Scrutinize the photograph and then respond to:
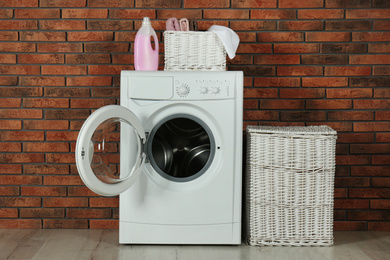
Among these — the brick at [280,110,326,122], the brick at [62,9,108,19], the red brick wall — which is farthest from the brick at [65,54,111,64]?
the brick at [280,110,326,122]

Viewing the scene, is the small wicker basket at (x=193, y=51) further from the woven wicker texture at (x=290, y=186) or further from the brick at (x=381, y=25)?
the brick at (x=381, y=25)

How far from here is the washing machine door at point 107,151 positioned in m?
2.39

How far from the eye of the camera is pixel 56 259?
257 cm

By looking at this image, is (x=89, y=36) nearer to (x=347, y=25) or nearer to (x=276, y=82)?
(x=276, y=82)

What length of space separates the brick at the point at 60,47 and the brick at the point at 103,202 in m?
0.96

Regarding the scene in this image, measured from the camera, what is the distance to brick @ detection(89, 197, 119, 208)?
10.5 ft

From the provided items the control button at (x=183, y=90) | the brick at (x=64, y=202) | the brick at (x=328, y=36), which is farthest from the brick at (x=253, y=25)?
the brick at (x=64, y=202)

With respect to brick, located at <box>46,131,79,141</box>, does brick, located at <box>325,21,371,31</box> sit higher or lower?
higher

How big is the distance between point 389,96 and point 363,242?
937mm

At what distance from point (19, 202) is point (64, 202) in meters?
0.28

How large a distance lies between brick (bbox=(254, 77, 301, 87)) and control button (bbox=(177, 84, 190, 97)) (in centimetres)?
68

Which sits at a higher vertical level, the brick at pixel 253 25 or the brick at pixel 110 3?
the brick at pixel 110 3

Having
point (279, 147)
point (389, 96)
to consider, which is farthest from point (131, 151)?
point (389, 96)

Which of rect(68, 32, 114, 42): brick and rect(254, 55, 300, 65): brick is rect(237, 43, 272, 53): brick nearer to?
rect(254, 55, 300, 65): brick
